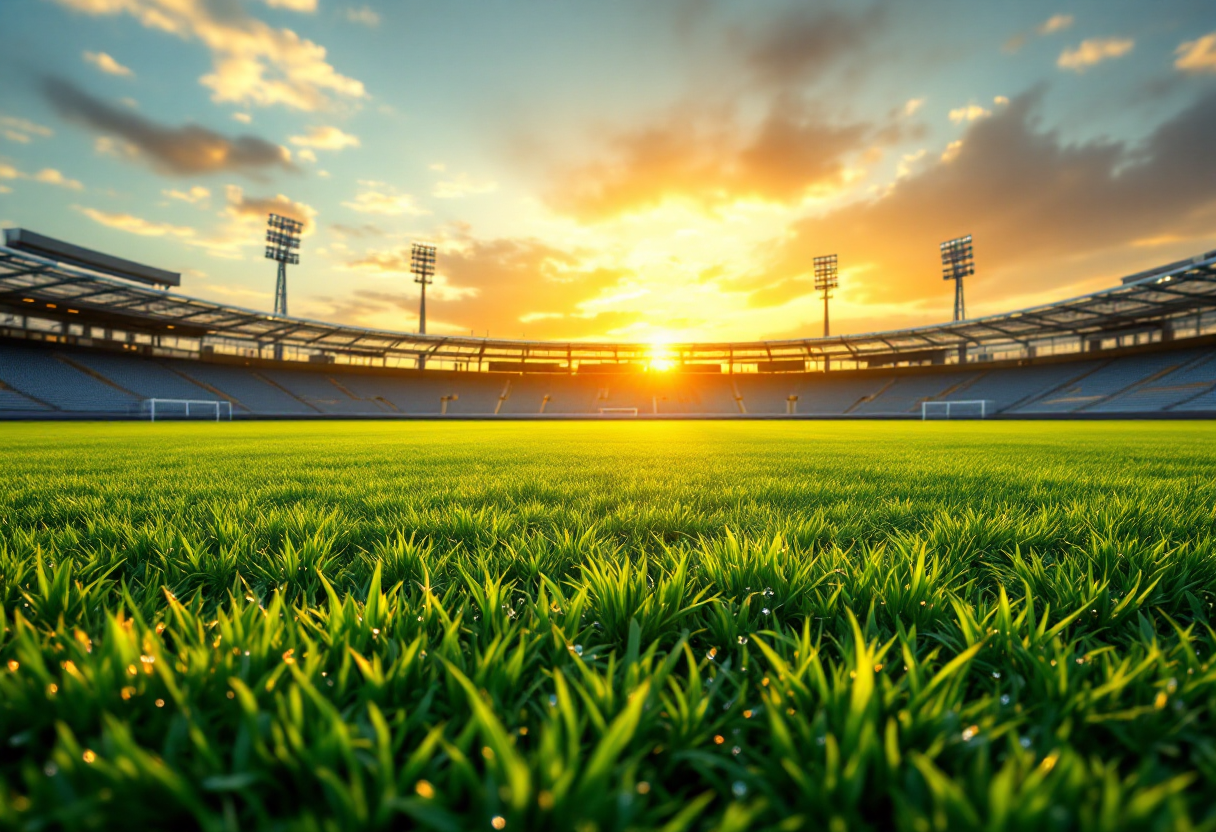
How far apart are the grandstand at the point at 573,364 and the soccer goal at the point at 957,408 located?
1.14 m

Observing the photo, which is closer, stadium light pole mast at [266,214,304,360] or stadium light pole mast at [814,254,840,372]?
stadium light pole mast at [266,214,304,360]

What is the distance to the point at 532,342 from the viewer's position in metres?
43.5

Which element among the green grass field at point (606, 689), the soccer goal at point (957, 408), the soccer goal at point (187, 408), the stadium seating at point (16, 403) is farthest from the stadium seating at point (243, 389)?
the soccer goal at point (957, 408)

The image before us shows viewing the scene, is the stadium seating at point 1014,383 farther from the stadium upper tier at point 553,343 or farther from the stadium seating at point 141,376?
the stadium seating at point 141,376

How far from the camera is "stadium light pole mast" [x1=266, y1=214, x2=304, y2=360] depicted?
4138 cm

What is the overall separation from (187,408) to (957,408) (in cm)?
5344

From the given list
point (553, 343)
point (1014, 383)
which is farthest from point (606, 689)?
point (1014, 383)

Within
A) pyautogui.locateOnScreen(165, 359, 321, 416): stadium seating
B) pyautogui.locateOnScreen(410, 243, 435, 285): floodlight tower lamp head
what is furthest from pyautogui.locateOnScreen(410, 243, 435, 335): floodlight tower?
pyautogui.locateOnScreen(165, 359, 321, 416): stadium seating

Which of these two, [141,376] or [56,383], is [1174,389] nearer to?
[141,376]

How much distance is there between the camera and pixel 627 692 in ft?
2.65

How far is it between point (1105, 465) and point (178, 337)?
46.9 meters

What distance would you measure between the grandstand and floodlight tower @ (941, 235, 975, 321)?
30.3ft

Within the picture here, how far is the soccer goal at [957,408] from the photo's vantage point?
1384 inches

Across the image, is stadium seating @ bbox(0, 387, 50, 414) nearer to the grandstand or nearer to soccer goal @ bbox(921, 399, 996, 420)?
the grandstand
